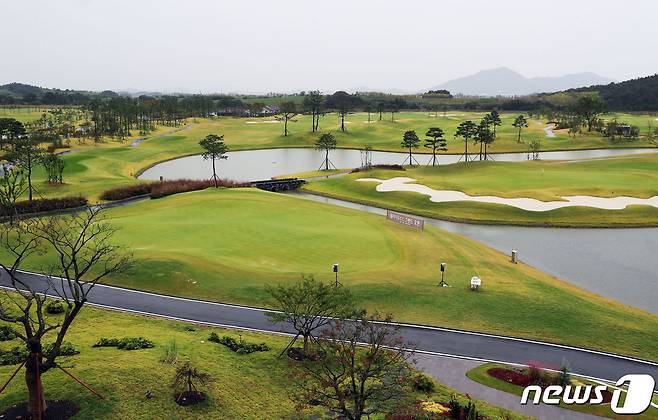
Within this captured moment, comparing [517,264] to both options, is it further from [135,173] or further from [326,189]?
[135,173]

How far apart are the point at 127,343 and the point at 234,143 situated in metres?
115

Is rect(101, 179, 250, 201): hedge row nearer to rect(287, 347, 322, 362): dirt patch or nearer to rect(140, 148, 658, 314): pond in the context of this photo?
rect(140, 148, 658, 314): pond

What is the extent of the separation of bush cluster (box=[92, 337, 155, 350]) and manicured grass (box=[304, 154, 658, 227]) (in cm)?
4530

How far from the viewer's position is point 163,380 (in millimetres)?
22453

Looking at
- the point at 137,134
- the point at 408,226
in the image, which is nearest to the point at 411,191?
the point at 408,226

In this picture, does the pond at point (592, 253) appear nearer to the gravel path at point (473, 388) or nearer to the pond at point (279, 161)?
the gravel path at point (473, 388)

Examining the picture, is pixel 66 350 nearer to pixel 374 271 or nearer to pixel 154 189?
pixel 374 271

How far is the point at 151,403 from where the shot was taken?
20688mm

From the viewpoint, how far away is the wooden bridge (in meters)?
83.2

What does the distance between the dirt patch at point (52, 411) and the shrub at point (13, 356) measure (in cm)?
473

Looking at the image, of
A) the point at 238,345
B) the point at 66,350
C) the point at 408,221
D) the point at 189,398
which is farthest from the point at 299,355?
the point at 408,221

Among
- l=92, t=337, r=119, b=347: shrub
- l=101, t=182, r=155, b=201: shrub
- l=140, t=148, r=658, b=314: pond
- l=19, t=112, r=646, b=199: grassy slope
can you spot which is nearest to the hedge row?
l=101, t=182, r=155, b=201: shrub

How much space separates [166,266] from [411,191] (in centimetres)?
4382

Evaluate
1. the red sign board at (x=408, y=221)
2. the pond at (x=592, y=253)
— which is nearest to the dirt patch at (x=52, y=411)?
the pond at (x=592, y=253)
